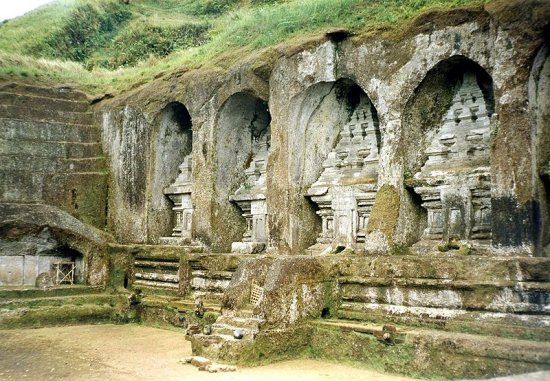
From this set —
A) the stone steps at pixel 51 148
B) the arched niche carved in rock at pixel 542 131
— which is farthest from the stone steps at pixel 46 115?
the arched niche carved in rock at pixel 542 131

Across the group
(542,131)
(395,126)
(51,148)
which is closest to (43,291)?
(51,148)

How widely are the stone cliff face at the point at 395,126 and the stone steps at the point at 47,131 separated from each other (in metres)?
2.10

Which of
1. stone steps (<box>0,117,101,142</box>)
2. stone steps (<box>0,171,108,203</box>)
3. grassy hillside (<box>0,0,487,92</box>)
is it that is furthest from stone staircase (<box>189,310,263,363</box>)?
stone steps (<box>0,117,101,142</box>)

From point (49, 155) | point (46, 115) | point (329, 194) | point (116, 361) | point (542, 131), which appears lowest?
point (116, 361)

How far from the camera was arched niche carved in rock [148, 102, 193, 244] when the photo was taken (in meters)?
14.3

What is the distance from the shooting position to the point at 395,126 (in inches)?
376

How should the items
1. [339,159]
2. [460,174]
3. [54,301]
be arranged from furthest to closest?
[54,301]
[339,159]
[460,174]

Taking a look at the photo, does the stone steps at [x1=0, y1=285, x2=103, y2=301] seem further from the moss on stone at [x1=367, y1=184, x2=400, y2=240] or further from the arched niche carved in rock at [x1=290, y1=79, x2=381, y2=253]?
the moss on stone at [x1=367, y1=184, x2=400, y2=240]

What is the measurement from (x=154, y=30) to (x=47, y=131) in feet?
34.3

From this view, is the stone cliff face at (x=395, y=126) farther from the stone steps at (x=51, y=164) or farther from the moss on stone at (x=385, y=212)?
the stone steps at (x=51, y=164)

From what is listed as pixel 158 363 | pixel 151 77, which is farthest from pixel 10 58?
pixel 158 363

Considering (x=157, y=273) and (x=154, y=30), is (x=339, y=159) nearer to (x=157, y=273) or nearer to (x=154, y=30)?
(x=157, y=273)

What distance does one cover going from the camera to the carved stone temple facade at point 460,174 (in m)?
8.86

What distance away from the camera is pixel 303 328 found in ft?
28.4
